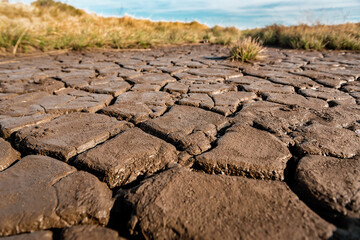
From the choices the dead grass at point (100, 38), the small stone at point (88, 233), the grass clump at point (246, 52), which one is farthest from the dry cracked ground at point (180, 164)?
the dead grass at point (100, 38)

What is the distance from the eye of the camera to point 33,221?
0.90 m

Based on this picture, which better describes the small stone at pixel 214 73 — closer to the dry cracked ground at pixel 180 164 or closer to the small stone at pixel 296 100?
the dry cracked ground at pixel 180 164

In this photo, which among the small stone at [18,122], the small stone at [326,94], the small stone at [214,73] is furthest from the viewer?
the small stone at [214,73]

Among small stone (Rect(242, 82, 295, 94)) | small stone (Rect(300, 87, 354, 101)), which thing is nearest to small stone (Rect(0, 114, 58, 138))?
small stone (Rect(242, 82, 295, 94))

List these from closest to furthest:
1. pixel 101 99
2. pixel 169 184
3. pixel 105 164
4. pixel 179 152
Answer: pixel 169 184 < pixel 105 164 < pixel 179 152 < pixel 101 99

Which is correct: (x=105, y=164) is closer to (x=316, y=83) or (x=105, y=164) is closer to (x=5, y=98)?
(x=5, y=98)

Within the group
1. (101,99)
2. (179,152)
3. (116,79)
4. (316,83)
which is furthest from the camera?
→ (116,79)

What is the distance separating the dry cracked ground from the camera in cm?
88

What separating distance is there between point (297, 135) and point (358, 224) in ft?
2.31

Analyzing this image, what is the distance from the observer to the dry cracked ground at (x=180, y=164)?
34.6 inches

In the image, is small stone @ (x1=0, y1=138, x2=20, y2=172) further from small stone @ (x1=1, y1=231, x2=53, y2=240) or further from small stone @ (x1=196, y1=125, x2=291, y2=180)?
small stone @ (x1=196, y1=125, x2=291, y2=180)

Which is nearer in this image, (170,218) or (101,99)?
(170,218)

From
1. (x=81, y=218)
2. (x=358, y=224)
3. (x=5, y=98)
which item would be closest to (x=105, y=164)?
(x=81, y=218)

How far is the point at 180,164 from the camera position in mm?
1234
